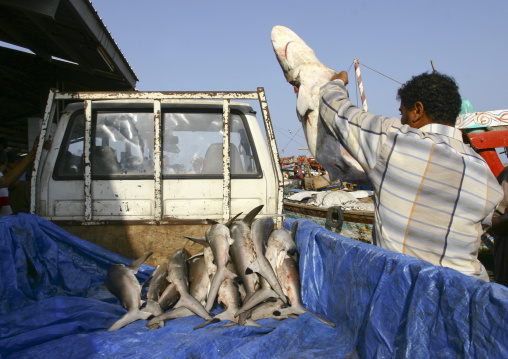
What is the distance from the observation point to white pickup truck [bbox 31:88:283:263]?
A: 3.72 m

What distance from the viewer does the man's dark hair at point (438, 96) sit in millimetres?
2076

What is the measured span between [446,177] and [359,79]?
7.20 metres

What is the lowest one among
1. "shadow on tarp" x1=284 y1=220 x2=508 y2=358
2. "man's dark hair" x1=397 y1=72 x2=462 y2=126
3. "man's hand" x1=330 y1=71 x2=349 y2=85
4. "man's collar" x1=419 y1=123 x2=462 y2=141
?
"shadow on tarp" x1=284 y1=220 x2=508 y2=358

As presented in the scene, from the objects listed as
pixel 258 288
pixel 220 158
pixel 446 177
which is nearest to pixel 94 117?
pixel 220 158

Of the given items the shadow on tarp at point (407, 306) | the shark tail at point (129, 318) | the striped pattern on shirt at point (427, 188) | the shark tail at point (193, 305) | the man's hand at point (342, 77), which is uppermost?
the man's hand at point (342, 77)

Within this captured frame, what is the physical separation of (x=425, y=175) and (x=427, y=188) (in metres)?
0.06

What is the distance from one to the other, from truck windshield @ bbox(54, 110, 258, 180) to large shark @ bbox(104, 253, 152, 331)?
93 cm

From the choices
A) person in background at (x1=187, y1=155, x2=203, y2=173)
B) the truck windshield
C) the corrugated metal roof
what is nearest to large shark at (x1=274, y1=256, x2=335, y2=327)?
the truck windshield

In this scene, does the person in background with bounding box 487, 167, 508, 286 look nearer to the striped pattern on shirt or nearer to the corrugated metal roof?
the striped pattern on shirt

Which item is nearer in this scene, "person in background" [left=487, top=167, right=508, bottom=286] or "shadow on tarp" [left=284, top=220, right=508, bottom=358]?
"shadow on tarp" [left=284, top=220, right=508, bottom=358]

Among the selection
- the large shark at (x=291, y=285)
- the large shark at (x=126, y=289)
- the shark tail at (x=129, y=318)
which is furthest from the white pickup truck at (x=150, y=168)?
the shark tail at (x=129, y=318)

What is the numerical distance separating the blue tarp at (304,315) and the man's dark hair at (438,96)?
0.82 m

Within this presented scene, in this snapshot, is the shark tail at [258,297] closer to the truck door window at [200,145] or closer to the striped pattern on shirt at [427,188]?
the striped pattern on shirt at [427,188]

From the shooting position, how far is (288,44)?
7.66ft
